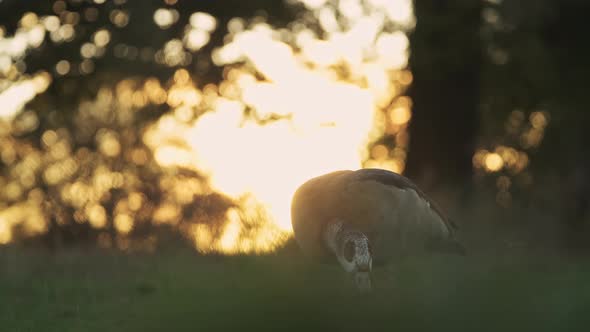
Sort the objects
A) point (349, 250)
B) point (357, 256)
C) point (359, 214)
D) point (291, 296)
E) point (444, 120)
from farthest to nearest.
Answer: point (444, 120) < point (359, 214) < point (291, 296) < point (349, 250) < point (357, 256)

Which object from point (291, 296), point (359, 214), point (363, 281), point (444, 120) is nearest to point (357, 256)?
point (363, 281)

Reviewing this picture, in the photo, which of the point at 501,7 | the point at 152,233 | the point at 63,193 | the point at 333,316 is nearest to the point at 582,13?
the point at 501,7

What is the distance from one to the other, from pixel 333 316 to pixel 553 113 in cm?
1090

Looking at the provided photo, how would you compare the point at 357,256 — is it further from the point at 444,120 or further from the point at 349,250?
the point at 444,120

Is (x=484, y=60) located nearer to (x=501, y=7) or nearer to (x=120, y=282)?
(x=501, y=7)

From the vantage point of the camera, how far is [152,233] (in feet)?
40.1

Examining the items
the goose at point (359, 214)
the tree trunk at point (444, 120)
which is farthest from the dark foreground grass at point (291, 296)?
the tree trunk at point (444, 120)

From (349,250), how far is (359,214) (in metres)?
0.65

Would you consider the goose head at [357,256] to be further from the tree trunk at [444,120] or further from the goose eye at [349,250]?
the tree trunk at [444,120]

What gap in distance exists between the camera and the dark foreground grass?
5.44m

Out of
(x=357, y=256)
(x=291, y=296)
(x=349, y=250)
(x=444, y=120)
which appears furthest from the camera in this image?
(x=444, y=120)

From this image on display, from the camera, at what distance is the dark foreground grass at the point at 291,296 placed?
5441mm

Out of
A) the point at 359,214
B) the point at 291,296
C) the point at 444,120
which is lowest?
the point at 291,296

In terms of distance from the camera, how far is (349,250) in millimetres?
5766
